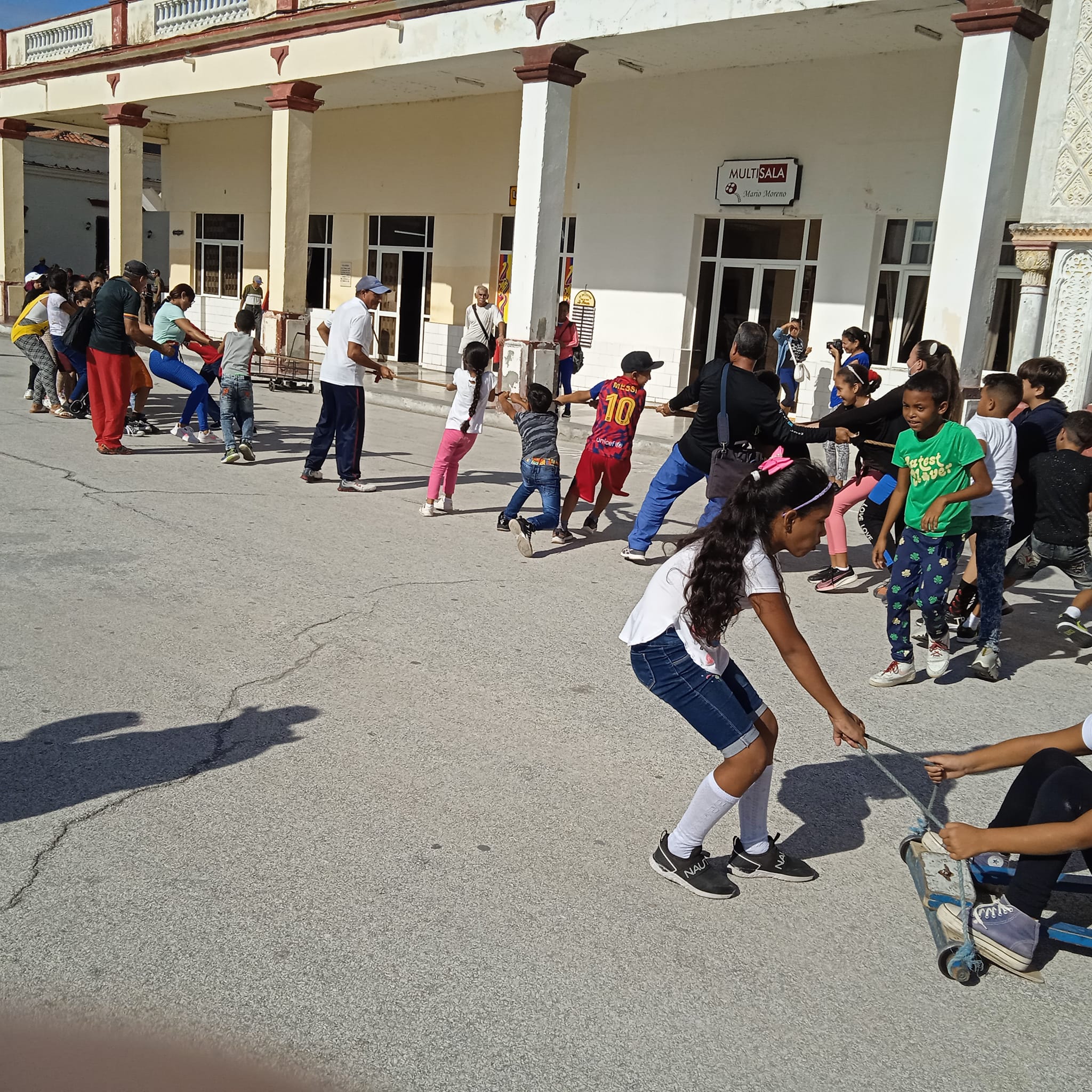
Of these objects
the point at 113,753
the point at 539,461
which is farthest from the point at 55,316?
the point at 113,753

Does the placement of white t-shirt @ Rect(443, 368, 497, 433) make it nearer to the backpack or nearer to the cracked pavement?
the cracked pavement

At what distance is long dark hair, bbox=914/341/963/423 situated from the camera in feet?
18.3

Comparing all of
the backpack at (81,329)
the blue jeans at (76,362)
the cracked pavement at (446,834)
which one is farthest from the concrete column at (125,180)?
the cracked pavement at (446,834)

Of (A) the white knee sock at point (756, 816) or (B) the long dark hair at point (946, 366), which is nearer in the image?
(A) the white knee sock at point (756, 816)

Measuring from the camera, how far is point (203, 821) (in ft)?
11.8

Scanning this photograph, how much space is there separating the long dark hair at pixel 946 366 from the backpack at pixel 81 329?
8131mm

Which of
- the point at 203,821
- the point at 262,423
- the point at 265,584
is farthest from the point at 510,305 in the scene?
the point at 203,821

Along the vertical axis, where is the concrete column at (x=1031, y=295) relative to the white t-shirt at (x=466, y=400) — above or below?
above

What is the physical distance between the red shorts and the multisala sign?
896 centimetres

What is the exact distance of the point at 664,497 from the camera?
749cm

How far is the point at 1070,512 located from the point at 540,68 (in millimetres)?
10806

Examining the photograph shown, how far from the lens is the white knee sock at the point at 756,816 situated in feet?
11.4

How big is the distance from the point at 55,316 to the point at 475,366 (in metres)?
5.95

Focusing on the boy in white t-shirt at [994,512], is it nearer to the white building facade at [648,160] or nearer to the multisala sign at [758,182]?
the white building facade at [648,160]
